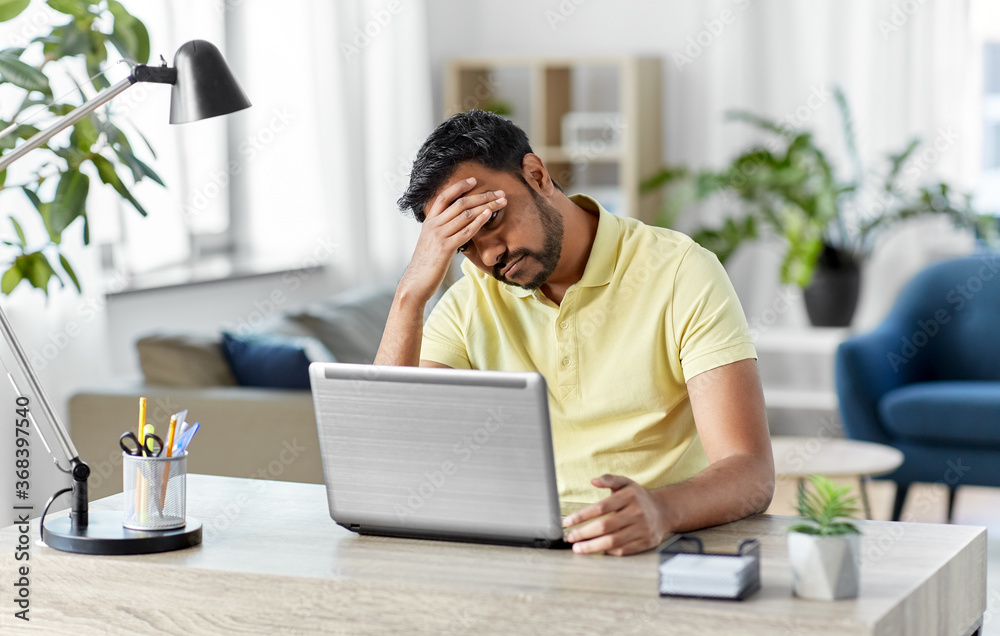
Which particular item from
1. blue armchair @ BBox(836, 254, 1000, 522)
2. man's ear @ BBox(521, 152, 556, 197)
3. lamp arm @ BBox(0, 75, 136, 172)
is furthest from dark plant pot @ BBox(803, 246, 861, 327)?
lamp arm @ BBox(0, 75, 136, 172)

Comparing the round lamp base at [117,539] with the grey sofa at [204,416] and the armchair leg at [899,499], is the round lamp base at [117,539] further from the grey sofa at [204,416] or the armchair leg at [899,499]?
the armchair leg at [899,499]

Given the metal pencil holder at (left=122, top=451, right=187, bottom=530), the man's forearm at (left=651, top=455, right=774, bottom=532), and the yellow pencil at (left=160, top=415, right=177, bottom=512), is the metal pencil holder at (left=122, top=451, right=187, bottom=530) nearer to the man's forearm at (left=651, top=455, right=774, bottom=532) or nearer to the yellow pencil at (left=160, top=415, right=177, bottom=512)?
the yellow pencil at (left=160, top=415, right=177, bottom=512)

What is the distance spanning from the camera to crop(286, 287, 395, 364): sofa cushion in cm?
377

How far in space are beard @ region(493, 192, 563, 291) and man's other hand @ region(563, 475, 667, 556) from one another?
0.46 meters

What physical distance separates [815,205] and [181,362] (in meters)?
2.67

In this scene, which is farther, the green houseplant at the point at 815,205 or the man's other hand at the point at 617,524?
the green houseplant at the point at 815,205

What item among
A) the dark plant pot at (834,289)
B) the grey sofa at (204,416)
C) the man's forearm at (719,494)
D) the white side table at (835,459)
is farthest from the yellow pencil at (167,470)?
the dark plant pot at (834,289)

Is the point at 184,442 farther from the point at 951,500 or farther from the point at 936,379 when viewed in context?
the point at 936,379

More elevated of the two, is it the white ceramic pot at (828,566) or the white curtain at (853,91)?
the white curtain at (853,91)

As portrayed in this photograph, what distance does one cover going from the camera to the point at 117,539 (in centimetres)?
143

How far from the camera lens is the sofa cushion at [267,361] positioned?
3184 millimetres

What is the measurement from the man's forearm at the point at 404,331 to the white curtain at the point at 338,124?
2802mm

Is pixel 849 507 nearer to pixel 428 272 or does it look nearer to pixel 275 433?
pixel 428 272

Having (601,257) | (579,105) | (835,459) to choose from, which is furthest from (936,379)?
(601,257)
